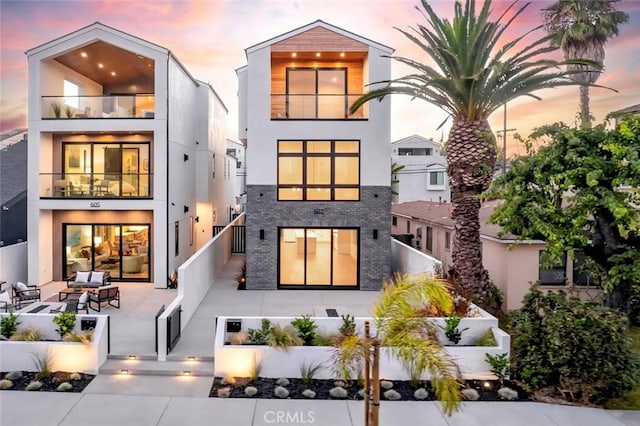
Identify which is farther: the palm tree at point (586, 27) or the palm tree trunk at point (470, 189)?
the palm tree at point (586, 27)

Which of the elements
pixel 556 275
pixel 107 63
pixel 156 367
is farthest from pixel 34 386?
pixel 556 275

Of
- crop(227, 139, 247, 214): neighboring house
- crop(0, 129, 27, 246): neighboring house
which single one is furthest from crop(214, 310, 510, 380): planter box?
crop(227, 139, 247, 214): neighboring house

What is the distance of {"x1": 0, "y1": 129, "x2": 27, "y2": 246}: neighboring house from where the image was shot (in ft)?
57.3

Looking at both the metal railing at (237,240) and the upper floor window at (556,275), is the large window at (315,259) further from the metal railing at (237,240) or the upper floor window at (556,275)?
the metal railing at (237,240)

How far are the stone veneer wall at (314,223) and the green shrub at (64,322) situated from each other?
22.5ft

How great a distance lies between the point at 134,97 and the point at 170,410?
12836 mm

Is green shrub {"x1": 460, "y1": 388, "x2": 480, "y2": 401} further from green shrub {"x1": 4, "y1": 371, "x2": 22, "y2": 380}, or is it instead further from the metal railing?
the metal railing

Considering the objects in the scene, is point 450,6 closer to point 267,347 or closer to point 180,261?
point 267,347

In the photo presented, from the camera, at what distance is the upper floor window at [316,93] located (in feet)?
51.8

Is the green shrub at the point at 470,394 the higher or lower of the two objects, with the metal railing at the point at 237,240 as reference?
lower

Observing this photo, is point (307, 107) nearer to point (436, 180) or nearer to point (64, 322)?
point (64, 322)

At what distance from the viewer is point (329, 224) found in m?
15.7

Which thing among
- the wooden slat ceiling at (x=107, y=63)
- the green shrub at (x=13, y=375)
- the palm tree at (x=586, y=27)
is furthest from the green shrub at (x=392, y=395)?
the palm tree at (x=586, y=27)

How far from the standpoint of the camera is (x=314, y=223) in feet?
51.5
